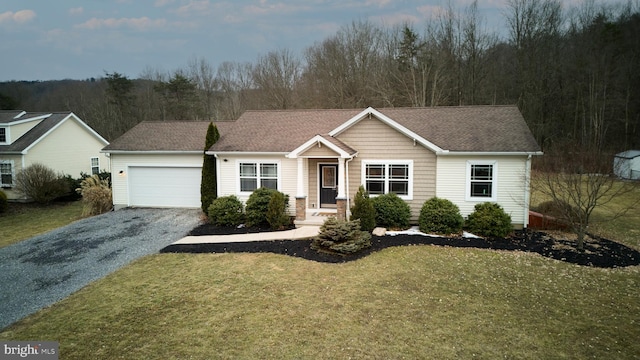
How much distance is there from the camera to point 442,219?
1341 cm

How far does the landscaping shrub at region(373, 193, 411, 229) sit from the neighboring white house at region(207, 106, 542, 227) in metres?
0.66

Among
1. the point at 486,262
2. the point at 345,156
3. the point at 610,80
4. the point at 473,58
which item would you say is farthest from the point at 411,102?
the point at 486,262

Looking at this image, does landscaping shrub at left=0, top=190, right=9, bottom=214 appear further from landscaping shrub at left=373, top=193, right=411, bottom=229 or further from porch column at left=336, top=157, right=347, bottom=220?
landscaping shrub at left=373, top=193, right=411, bottom=229

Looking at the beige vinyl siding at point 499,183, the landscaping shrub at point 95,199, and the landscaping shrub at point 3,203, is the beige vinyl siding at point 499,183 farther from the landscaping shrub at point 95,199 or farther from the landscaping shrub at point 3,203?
the landscaping shrub at point 3,203

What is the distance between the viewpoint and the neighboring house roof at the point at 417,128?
1416cm

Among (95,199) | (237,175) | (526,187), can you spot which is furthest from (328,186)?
(95,199)

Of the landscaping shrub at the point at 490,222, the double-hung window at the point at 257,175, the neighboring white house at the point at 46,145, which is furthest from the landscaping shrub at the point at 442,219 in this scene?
the neighboring white house at the point at 46,145

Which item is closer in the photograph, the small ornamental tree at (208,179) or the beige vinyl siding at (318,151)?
the beige vinyl siding at (318,151)

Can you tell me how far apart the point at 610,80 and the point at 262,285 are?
115 ft

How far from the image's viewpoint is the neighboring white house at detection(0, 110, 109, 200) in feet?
72.4

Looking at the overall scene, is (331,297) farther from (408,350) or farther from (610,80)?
(610,80)

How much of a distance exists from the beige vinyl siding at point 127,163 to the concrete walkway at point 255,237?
5941 mm

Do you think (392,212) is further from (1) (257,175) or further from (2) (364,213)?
(1) (257,175)

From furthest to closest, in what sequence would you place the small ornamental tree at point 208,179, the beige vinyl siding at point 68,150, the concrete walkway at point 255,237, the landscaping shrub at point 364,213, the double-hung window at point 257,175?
the beige vinyl siding at point 68,150 → the small ornamental tree at point 208,179 → the double-hung window at point 257,175 → the landscaping shrub at point 364,213 → the concrete walkway at point 255,237
